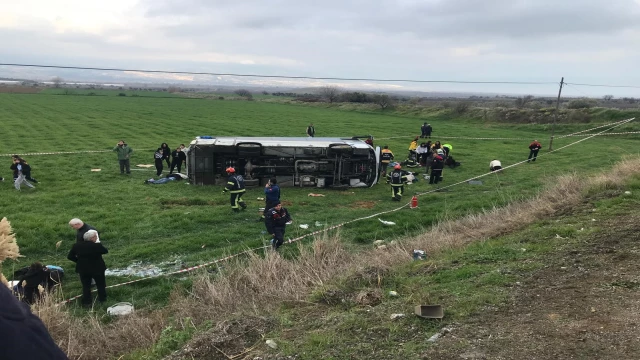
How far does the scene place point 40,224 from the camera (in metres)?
11.7

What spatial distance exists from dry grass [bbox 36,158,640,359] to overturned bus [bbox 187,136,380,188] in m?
6.51

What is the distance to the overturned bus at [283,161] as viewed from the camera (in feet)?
53.2

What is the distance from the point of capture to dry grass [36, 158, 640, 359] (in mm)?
6109

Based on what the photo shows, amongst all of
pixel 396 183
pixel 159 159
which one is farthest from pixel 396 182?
pixel 159 159

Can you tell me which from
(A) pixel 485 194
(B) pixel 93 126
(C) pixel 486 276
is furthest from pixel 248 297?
(B) pixel 93 126

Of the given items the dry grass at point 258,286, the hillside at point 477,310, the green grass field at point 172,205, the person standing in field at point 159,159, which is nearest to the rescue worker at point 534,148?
the green grass field at point 172,205

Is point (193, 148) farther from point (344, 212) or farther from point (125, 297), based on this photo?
point (125, 297)

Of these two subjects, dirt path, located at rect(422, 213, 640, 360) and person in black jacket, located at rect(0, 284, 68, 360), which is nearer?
person in black jacket, located at rect(0, 284, 68, 360)

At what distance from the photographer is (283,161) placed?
16.5 meters

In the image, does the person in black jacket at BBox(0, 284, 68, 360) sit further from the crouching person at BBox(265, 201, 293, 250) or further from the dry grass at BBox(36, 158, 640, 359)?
the crouching person at BBox(265, 201, 293, 250)

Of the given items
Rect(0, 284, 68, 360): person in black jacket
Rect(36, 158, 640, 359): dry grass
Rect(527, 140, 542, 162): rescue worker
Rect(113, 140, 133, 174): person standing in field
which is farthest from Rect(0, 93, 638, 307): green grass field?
Rect(0, 284, 68, 360): person in black jacket

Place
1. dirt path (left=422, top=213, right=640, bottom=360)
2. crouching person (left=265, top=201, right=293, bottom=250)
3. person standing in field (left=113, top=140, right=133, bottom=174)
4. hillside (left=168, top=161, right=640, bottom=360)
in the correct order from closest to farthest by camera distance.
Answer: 1. dirt path (left=422, top=213, right=640, bottom=360)
2. hillside (left=168, top=161, right=640, bottom=360)
3. crouching person (left=265, top=201, right=293, bottom=250)
4. person standing in field (left=113, top=140, right=133, bottom=174)

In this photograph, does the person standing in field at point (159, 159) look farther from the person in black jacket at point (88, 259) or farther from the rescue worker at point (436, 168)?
the rescue worker at point (436, 168)

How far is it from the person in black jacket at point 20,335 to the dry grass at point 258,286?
4624 millimetres
